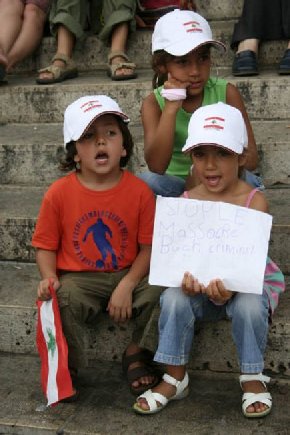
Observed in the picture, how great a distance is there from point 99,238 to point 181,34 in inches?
33.7

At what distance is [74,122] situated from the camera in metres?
2.77

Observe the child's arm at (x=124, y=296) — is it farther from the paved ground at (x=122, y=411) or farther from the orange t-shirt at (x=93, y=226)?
the paved ground at (x=122, y=411)

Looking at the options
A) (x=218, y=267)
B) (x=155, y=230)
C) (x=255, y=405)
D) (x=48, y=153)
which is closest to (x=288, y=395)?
(x=255, y=405)

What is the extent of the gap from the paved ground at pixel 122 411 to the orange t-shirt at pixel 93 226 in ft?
1.49

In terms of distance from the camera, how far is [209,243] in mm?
2596

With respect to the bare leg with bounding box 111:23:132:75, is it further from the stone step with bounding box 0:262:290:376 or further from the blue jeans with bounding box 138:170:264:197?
the stone step with bounding box 0:262:290:376

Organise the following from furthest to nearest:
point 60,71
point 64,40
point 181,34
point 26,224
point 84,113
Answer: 1. point 64,40
2. point 60,71
3. point 26,224
4. point 181,34
5. point 84,113

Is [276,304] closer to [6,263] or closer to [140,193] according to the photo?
[140,193]

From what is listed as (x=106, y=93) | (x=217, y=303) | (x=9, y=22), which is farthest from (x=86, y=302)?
(x=9, y=22)

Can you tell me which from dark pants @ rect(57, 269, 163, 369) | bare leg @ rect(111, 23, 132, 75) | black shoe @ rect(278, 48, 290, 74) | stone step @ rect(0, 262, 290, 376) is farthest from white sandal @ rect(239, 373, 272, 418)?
bare leg @ rect(111, 23, 132, 75)

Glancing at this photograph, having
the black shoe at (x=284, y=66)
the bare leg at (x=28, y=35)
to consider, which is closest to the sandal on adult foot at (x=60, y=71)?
the bare leg at (x=28, y=35)

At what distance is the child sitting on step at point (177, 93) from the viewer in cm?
293

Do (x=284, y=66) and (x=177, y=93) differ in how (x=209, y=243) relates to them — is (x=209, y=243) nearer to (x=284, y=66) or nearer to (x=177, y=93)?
(x=177, y=93)

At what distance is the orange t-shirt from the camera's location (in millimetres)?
2842
